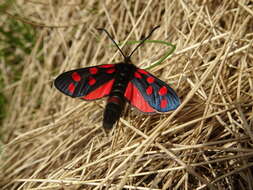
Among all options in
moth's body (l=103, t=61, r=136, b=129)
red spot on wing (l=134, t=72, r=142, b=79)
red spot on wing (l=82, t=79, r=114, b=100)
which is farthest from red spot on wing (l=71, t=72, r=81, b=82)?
red spot on wing (l=134, t=72, r=142, b=79)

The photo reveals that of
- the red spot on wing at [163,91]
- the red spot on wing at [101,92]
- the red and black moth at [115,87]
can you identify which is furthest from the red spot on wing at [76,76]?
the red spot on wing at [163,91]

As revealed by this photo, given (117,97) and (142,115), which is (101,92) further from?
(142,115)

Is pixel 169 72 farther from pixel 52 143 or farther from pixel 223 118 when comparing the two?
pixel 52 143

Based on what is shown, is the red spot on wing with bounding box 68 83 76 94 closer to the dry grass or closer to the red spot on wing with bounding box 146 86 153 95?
the dry grass

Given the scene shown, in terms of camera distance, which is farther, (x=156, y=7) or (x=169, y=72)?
(x=156, y=7)

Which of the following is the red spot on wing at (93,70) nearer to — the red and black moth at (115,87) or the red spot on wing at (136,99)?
the red and black moth at (115,87)

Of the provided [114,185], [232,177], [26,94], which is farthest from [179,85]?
[26,94]

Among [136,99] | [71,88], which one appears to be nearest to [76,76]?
[71,88]
